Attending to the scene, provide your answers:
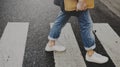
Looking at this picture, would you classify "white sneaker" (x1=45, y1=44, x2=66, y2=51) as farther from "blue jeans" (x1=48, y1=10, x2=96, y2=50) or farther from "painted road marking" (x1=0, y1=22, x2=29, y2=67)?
"painted road marking" (x1=0, y1=22, x2=29, y2=67)

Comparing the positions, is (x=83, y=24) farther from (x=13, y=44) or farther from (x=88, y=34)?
(x=13, y=44)

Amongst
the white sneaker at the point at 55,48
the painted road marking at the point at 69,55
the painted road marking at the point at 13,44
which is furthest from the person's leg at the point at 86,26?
the painted road marking at the point at 13,44


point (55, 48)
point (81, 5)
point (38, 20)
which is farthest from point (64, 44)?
point (38, 20)

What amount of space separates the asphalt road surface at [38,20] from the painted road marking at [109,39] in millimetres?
95

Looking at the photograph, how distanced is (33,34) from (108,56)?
1.58m

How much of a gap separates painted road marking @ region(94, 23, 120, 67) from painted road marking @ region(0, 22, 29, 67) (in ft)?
4.54

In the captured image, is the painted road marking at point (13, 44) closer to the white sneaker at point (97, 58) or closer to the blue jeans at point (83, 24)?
the blue jeans at point (83, 24)

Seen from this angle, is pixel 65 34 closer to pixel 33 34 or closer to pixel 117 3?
pixel 33 34

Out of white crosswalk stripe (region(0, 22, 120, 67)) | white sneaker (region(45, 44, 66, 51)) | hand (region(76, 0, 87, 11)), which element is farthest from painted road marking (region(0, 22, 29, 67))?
hand (region(76, 0, 87, 11))

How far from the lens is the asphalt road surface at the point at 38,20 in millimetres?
4707

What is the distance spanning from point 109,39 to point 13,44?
1711mm

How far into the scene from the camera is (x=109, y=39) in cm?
553

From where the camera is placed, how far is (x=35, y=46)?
517 cm

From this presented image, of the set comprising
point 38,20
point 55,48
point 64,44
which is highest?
point 55,48
